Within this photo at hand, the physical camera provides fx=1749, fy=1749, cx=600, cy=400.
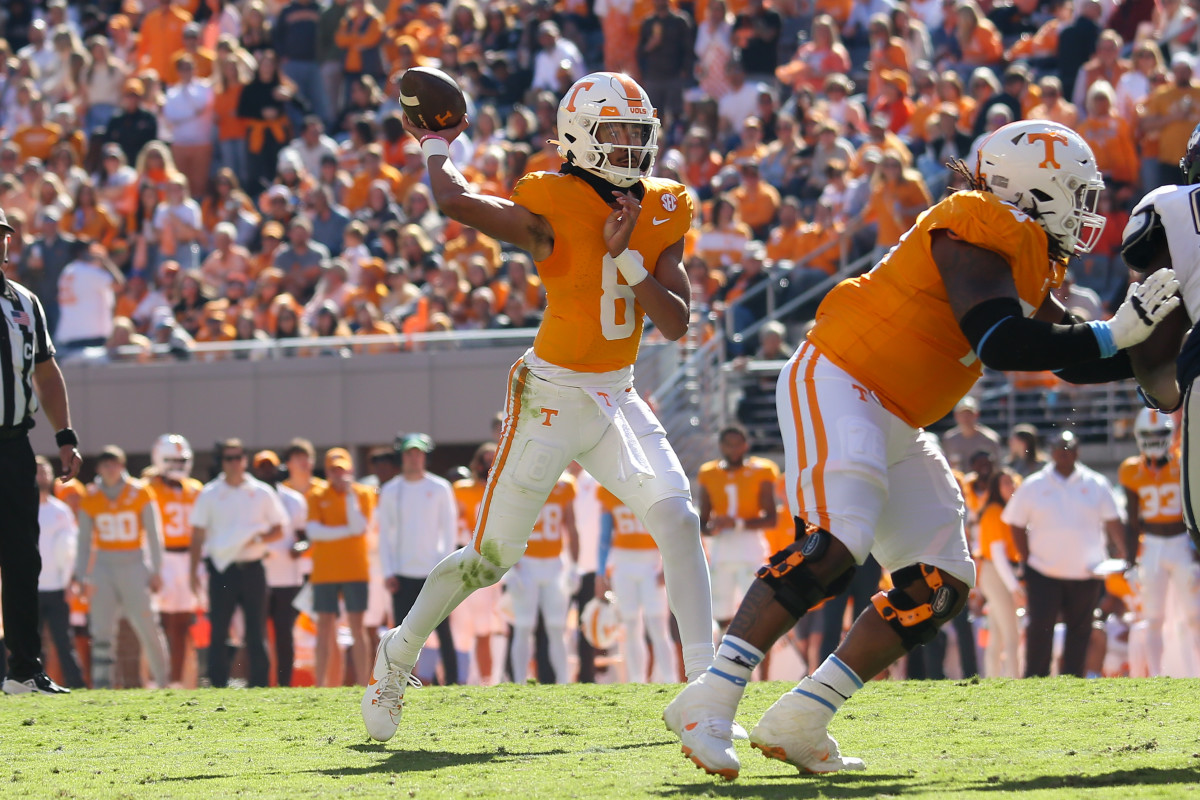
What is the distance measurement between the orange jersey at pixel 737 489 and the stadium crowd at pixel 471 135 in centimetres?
280

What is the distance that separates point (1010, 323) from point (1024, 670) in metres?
7.15

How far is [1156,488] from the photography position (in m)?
10.8

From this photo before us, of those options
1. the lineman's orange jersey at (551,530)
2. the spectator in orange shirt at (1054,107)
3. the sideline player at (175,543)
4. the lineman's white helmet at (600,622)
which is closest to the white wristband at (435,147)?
the lineman's orange jersey at (551,530)

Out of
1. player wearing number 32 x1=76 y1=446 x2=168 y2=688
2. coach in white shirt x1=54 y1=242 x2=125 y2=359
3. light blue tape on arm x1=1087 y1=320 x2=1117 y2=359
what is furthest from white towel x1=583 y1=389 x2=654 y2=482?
coach in white shirt x1=54 y1=242 x2=125 y2=359

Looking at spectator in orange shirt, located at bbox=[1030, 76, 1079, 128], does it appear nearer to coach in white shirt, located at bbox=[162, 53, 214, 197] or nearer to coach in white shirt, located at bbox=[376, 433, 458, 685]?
coach in white shirt, located at bbox=[376, 433, 458, 685]

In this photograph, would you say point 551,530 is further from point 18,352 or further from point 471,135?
point 471,135

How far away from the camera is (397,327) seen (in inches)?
643

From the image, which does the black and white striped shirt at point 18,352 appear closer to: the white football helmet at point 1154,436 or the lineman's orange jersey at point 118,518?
the lineman's orange jersey at point 118,518

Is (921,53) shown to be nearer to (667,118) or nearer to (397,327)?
(667,118)

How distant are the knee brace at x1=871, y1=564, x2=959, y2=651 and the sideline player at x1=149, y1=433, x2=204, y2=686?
825 centimetres

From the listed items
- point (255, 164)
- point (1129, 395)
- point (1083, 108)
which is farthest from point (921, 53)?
point (255, 164)

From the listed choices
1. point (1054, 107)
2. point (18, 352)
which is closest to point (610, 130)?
point (18, 352)

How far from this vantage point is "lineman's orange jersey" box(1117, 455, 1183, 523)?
10734mm

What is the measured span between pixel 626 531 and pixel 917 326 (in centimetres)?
699
